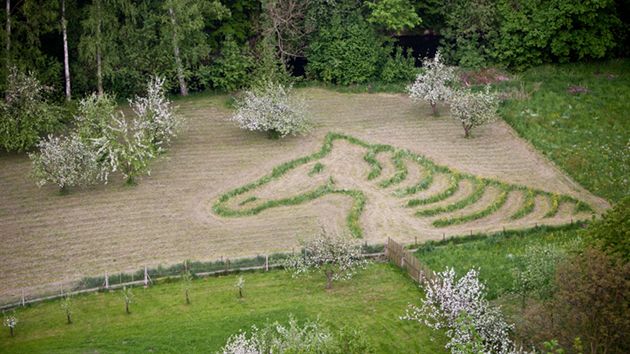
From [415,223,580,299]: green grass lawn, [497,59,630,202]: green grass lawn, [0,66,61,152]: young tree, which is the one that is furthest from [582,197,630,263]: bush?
[0,66,61,152]: young tree

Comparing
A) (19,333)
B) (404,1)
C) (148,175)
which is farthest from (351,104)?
(19,333)

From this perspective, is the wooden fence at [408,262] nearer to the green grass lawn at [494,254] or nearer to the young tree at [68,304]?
the green grass lawn at [494,254]

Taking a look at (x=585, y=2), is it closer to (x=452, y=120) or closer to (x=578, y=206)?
(x=452, y=120)

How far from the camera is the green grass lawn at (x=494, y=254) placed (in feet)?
114

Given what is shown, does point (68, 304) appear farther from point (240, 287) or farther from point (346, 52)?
point (346, 52)

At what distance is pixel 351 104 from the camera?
65312 mm

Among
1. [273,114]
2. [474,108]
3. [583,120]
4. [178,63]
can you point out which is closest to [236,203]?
[273,114]

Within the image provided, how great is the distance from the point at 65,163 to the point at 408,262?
1102 inches

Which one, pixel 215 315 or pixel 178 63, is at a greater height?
pixel 178 63

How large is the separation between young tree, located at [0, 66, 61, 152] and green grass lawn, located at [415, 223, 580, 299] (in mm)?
34880

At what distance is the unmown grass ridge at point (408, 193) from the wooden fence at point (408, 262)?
3715mm

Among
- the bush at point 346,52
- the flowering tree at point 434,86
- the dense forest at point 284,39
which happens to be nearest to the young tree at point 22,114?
the dense forest at point 284,39

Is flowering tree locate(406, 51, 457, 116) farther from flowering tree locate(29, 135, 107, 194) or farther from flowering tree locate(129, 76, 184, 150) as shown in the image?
flowering tree locate(29, 135, 107, 194)

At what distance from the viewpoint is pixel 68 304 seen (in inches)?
1277
